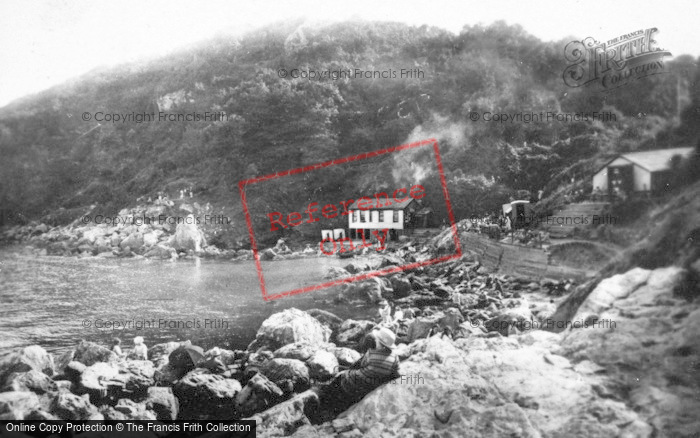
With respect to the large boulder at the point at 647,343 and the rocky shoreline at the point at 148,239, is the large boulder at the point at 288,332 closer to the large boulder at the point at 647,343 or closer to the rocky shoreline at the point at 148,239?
the large boulder at the point at 647,343

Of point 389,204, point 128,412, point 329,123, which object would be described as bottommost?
point 128,412

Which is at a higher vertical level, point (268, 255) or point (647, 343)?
point (647, 343)

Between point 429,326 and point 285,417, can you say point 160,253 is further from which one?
point 285,417

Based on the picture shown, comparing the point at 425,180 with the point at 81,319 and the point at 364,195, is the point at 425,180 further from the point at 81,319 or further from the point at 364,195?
the point at 81,319

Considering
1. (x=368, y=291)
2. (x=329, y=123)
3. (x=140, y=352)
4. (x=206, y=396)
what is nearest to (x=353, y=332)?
(x=206, y=396)

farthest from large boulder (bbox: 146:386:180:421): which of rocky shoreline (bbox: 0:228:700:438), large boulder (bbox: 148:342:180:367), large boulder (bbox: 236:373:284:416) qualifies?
large boulder (bbox: 148:342:180:367)
